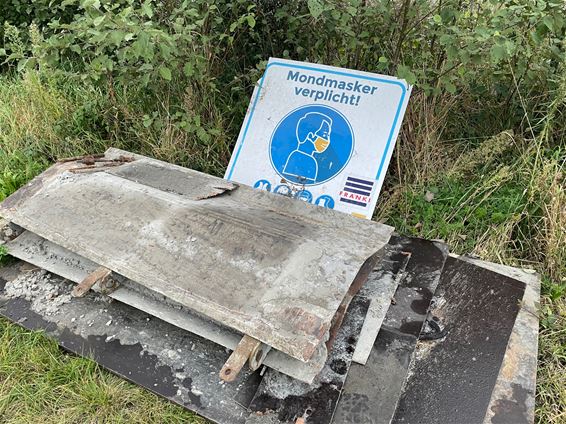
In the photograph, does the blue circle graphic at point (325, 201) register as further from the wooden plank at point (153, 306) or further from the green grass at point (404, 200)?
the wooden plank at point (153, 306)

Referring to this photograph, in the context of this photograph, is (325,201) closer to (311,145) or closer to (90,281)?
(311,145)

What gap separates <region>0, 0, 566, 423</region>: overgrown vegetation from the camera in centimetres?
247

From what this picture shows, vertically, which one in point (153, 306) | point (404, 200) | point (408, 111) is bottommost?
point (153, 306)

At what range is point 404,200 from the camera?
306cm

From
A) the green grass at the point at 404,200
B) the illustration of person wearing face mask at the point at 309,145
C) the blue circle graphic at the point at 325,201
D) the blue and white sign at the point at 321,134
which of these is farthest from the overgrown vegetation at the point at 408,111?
the illustration of person wearing face mask at the point at 309,145

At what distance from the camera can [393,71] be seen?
10.3ft

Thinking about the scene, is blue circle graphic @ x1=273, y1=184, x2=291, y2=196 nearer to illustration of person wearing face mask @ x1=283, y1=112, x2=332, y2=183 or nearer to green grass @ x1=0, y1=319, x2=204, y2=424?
illustration of person wearing face mask @ x1=283, y1=112, x2=332, y2=183

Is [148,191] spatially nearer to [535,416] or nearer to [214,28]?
[214,28]

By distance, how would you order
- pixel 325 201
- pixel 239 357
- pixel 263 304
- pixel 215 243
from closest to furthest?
pixel 239 357, pixel 263 304, pixel 215 243, pixel 325 201

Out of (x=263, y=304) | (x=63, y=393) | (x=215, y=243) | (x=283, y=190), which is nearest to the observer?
(x=263, y=304)

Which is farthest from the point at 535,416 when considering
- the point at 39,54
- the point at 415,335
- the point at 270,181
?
the point at 39,54

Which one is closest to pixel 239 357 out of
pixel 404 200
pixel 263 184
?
pixel 263 184

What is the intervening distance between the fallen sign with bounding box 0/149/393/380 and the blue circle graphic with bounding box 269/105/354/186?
0.40m

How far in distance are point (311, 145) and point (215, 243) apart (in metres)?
1.12
